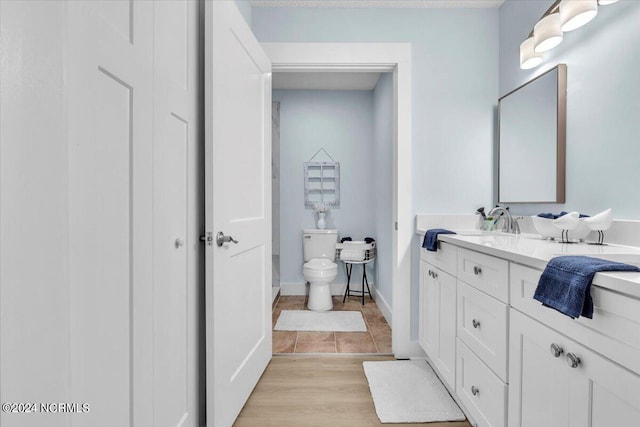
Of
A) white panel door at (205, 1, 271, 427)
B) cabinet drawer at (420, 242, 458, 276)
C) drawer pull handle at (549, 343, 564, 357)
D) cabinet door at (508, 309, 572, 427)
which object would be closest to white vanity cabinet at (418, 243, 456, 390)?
Answer: cabinet drawer at (420, 242, 458, 276)

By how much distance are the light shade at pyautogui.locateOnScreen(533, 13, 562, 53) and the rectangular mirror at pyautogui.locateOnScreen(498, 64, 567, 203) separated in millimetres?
154

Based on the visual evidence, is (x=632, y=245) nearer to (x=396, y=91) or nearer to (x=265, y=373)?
(x=396, y=91)

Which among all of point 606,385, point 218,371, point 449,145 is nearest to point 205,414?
point 218,371

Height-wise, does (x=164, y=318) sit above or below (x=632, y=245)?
below

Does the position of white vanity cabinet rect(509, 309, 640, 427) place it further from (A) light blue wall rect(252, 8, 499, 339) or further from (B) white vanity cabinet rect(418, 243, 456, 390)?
(A) light blue wall rect(252, 8, 499, 339)

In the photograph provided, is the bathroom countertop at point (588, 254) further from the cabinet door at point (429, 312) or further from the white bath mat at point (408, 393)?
the white bath mat at point (408, 393)

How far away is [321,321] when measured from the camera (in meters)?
3.23

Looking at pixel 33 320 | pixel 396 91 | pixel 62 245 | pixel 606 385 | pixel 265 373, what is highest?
pixel 396 91

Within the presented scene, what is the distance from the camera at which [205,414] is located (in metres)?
1.58

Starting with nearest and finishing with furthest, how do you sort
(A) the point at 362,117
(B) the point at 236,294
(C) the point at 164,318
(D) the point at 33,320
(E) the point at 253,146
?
Result: 1. (D) the point at 33,320
2. (C) the point at 164,318
3. (B) the point at 236,294
4. (E) the point at 253,146
5. (A) the point at 362,117

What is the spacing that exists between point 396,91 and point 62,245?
222cm

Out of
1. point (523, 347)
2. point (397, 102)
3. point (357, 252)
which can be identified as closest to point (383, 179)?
point (357, 252)

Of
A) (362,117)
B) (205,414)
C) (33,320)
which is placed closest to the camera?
(33,320)

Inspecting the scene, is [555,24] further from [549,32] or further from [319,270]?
[319,270]
